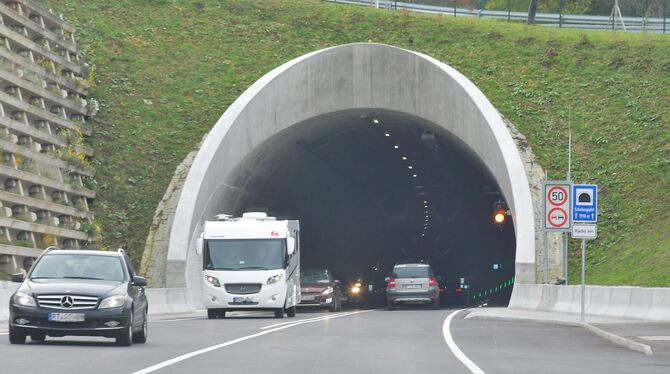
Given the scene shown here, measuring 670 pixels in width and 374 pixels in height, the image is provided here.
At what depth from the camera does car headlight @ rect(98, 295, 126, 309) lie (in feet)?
61.0

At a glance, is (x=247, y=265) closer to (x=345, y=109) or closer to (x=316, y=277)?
(x=316, y=277)

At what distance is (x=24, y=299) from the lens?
1830cm

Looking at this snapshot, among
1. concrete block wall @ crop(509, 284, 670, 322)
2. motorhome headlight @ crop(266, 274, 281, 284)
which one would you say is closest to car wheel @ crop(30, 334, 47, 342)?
concrete block wall @ crop(509, 284, 670, 322)

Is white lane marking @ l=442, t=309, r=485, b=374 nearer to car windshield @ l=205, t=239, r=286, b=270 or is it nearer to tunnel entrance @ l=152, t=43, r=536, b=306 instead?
car windshield @ l=205, t=239, r=286, b=270

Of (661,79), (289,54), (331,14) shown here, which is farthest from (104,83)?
(661,79)

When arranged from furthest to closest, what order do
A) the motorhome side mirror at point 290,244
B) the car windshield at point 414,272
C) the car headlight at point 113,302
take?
the car windshield at point 414,272 < the motorhome side mirror at point 290,244 < the car headlight at point 113,302

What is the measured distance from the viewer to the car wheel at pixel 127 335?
62.0ft

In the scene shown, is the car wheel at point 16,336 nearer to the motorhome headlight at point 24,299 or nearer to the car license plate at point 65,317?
the motorhome headlight at point 24,299

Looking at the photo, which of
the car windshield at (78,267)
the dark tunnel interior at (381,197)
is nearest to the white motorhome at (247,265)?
the dark tunnel interior at (381,197)

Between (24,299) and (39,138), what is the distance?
23807mm

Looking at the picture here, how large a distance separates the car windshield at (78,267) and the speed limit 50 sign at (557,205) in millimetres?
15458

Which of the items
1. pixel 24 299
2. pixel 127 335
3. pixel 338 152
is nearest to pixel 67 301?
pixel 24 299

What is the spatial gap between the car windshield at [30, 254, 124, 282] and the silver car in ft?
95.0

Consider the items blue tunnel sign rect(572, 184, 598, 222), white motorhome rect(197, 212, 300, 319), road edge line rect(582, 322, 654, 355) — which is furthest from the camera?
white motorhome rect(197, 212, 300, 319)
